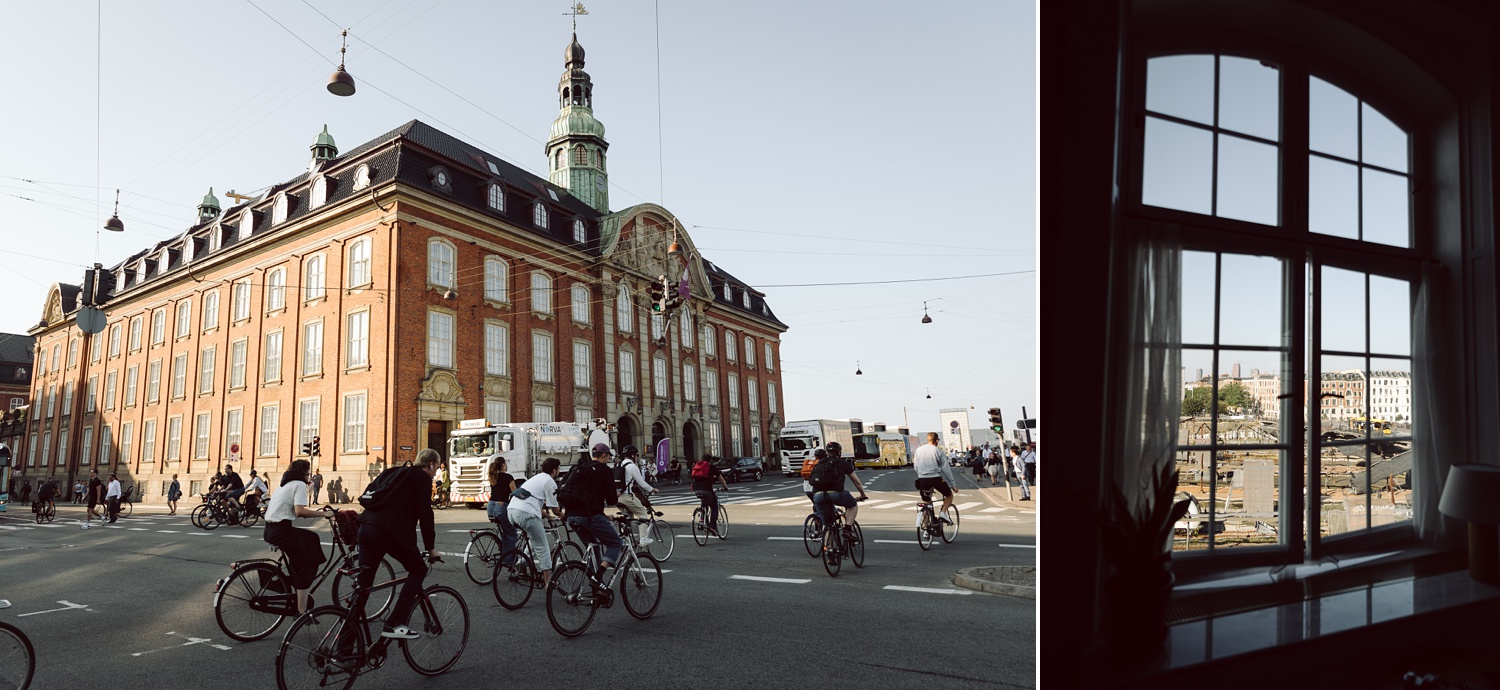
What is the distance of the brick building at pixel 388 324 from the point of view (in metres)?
31.0

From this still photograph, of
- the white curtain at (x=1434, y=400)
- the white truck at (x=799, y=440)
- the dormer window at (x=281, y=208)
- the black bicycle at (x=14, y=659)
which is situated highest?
the dormer window at (x=281, y=208)

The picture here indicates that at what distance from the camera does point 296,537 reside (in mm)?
7848

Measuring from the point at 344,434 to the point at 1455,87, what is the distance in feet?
113

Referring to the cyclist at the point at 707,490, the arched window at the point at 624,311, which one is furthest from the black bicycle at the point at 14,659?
the arched window at the point at 624,311

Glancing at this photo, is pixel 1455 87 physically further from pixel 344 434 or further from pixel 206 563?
pixel 344 434

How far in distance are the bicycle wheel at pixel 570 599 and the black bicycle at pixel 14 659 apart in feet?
11.6

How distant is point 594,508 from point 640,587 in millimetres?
900

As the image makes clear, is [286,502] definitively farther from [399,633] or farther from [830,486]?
[830,486]

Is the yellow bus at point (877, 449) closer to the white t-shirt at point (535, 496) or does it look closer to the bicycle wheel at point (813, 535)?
the bicycle wheel at point (813, 535)

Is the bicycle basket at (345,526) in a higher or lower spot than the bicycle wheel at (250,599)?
higher

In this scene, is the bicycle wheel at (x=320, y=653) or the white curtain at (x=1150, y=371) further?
the bicycle wheel at (x=320, y=653)

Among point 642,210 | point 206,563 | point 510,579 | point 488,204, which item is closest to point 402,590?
point 510,579

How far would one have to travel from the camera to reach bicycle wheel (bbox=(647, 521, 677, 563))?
1291 cm

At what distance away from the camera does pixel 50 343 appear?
5466 cm
